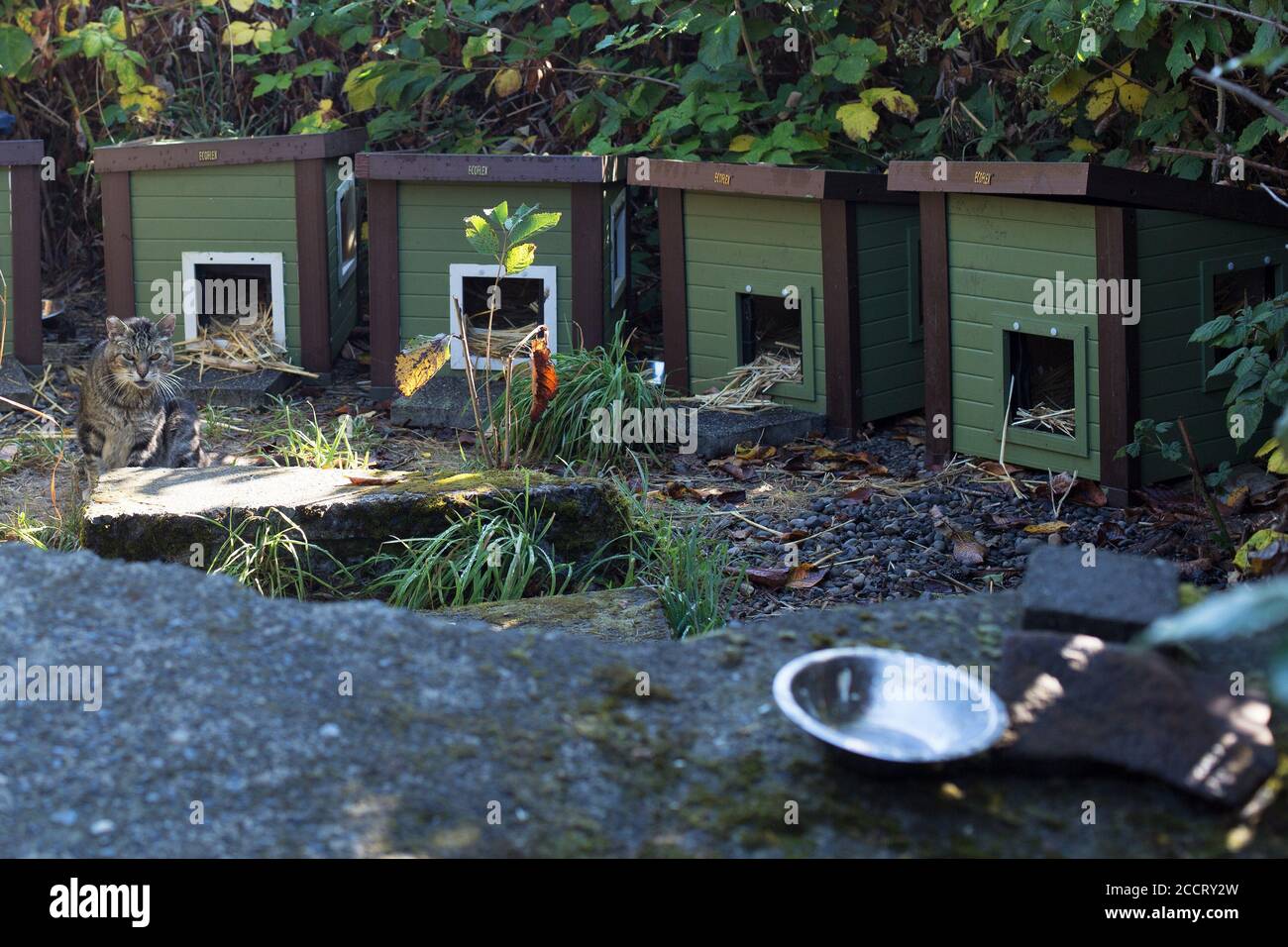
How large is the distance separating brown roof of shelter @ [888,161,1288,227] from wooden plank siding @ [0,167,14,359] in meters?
4.22

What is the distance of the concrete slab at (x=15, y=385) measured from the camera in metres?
7.09

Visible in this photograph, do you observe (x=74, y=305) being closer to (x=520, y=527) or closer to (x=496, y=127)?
(x=496, y=127)

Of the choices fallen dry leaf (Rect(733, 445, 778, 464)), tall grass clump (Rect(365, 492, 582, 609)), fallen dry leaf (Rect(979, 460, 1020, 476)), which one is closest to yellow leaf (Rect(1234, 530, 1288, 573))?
fallen dry leaf (Rect(979, 460, 1020, 476))

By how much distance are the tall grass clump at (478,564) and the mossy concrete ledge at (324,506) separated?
0.05 metres

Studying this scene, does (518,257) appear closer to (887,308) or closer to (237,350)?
(887,308)

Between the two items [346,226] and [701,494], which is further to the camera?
[346,226]

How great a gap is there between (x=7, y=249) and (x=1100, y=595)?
6163 mm

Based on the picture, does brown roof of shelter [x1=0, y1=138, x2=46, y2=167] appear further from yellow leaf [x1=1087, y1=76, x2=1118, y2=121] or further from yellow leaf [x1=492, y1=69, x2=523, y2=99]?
yellow leaf [x1=1087, y1=76, x2=1118, y2=121]

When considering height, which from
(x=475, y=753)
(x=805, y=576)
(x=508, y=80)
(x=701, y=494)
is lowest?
(x=475, y=753)

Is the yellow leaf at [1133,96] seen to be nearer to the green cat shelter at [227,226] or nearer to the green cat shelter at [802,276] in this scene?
the green cat shelter at [802,276]

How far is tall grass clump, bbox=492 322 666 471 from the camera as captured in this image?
19.9 ft

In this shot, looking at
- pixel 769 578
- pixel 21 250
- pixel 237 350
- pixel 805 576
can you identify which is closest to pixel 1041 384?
pixel 805 576

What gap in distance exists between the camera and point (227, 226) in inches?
293
